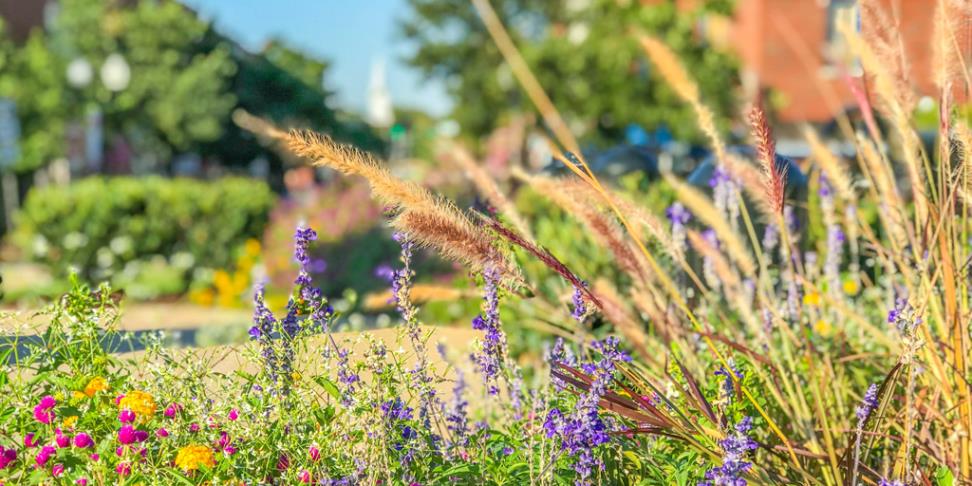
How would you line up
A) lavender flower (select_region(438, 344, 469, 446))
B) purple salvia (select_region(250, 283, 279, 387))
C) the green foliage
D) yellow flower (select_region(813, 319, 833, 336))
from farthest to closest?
the green foliage < yellow flower (select_region(813, 319, 833, 336)) < lavender flower (select_region(438, 344, 469, 446)) < purple salvia (select_region(250, 283, 279, 387))

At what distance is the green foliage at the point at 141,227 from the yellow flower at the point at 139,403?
31.4 ft

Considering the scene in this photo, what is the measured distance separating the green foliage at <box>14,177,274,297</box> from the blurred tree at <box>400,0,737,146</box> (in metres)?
9.83

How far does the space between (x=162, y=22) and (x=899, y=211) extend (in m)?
20.9

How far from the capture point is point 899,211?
110 inches

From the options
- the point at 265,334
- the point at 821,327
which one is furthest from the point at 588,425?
the point at 821,327

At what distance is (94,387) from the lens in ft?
8.20

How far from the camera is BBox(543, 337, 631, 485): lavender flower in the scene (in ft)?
7.25

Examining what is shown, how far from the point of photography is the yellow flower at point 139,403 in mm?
2334

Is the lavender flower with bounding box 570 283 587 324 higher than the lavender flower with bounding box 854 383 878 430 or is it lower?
higher

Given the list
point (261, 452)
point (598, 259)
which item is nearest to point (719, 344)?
point (261, 452)

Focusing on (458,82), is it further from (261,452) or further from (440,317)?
(261,452)

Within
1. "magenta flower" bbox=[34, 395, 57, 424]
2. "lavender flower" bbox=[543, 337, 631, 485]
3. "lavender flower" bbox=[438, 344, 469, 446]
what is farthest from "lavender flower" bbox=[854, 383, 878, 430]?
"magenta flower" bbox=[34, 395, 57, 424]

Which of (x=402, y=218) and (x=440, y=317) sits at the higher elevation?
(x=440, y=317)

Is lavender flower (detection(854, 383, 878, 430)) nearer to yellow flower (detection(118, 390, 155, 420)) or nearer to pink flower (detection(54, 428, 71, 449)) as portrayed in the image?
yellow flower (detection(118, 390, 155, 420))
